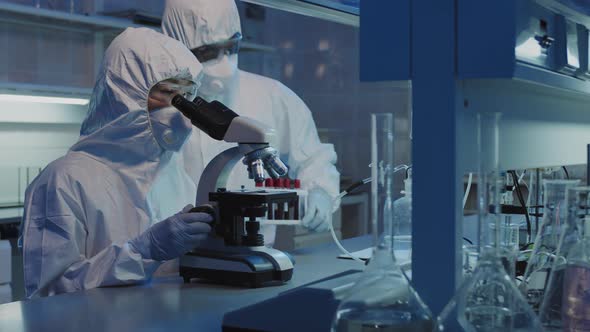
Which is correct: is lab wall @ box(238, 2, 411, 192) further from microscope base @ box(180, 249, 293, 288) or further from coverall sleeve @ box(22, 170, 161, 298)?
microscope base @ box(180, 249, 293, 288)

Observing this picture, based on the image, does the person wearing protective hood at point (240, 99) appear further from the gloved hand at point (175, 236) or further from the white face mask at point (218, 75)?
the gloved hand at point (175, 236)

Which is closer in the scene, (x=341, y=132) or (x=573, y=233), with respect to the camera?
(x=573, y=233)

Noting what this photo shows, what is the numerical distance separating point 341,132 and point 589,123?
4.07 meters

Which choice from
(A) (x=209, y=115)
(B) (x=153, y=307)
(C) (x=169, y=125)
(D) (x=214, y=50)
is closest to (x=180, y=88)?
(C) (x=169, y=125)

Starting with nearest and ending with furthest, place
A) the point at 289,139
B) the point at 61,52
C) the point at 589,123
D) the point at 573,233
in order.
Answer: the point at 573,233, the point at 589,123, the point at 289,139, the point at 61,52

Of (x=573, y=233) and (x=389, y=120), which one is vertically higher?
(x=389, y=120)

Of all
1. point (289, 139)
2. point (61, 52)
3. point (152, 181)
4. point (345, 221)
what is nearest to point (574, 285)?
point (152, 181)

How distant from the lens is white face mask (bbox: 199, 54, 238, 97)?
2889mm

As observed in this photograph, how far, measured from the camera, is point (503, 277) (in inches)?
29.2

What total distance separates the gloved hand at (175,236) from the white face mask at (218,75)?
111 cm

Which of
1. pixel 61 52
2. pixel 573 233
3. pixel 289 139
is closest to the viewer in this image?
pixel 573 233

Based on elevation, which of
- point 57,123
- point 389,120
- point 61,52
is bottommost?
point 389,120

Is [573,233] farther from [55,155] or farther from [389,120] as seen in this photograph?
[55,155]

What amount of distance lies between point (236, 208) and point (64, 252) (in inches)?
20.3
